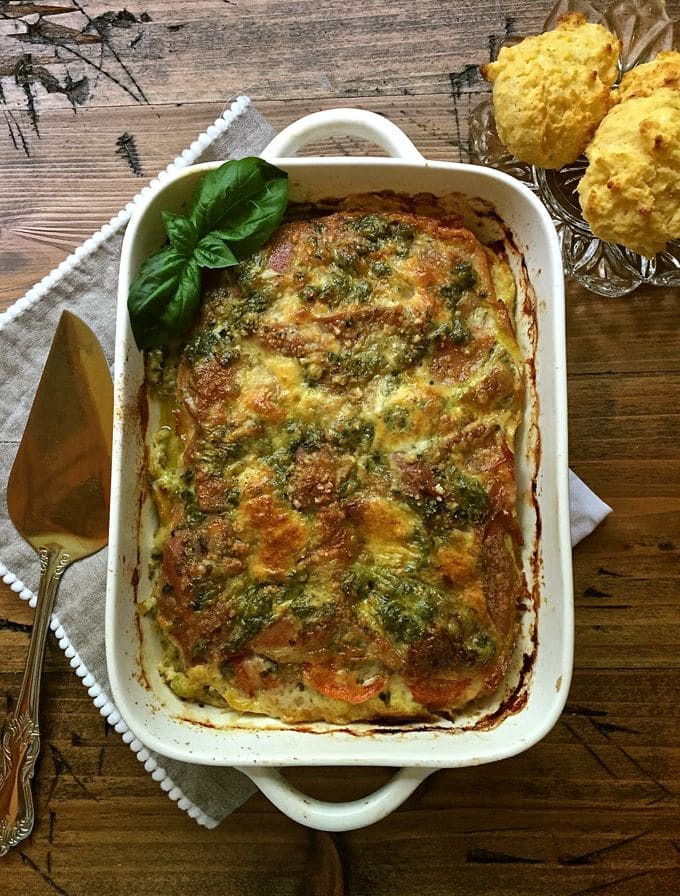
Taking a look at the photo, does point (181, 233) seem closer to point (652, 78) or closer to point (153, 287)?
point (153, 287)

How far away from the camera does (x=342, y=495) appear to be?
73.8 inches

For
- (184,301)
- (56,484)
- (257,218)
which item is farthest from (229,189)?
(56,484)

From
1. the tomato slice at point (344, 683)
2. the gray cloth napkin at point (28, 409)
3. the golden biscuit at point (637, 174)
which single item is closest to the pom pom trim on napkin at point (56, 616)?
the gray cloth napkin at point (28, 409)

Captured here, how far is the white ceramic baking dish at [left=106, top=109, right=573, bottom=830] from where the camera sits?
1811 mm

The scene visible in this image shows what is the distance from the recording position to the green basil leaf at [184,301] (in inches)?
74.5

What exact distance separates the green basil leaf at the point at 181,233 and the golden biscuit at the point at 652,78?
1.22 m

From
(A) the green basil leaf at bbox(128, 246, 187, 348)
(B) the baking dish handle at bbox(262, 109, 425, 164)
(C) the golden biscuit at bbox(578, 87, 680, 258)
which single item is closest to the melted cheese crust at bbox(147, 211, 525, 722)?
(A) the green basil leaf at bbox(128, 246, 187, 348)

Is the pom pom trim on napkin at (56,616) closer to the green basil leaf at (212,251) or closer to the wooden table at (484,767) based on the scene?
the wooden table at (484,767)

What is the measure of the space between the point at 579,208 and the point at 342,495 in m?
1.17

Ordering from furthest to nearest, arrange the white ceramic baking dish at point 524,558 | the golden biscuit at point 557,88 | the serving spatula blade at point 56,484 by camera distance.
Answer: the serving spatula blade at point 56,484 < the golden biscuit at point 557,88 < the white ceramic baking dish at point 524,558

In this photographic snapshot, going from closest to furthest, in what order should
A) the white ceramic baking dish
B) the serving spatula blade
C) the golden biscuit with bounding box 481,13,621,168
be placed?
1. the white ceramic baking dish
2. the golden biscuit with bounding box 481,13,621,168
3. the serving spatula blade

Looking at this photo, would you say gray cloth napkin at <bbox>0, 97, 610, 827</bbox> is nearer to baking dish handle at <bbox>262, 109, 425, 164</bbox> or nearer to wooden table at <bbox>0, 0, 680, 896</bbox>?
wooden table at <bbox>0, 0, 680, 896</bbox>

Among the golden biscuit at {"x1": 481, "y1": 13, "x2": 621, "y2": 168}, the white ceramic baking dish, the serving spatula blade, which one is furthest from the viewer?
the serving spatula blade

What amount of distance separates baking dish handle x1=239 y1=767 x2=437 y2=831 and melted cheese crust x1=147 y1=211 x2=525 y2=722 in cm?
15
